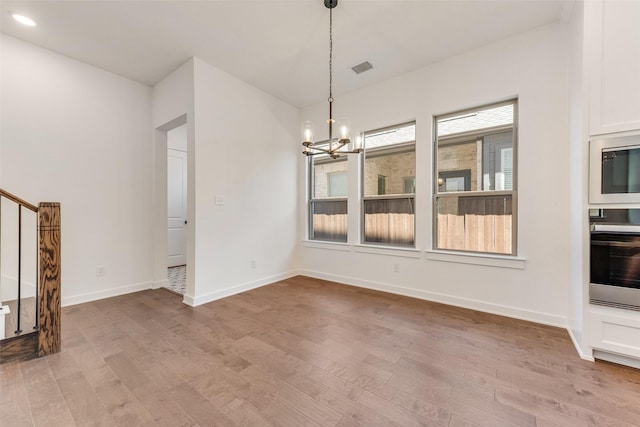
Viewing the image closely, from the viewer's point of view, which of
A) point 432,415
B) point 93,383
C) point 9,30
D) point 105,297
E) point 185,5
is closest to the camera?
point 432,415

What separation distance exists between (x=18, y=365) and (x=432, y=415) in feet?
9.96

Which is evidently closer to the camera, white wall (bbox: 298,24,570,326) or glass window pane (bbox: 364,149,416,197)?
white wall (bbox: 298,24,570,326)

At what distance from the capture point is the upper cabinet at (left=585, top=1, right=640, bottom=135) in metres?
1.89

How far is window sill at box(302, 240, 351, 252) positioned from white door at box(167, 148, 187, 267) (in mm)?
2954

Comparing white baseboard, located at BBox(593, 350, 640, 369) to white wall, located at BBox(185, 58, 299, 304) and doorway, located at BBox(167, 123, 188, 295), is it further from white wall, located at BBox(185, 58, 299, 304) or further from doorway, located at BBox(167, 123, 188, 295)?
doorway, located at BBox(167, 123, 188, 295)

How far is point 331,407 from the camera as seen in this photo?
5.19ft

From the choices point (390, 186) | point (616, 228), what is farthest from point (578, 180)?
point (390, 186)

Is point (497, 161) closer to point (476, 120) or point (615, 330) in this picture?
point (476, 120)

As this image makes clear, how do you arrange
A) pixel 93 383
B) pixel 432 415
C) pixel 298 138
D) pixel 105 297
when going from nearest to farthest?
pixel 432 415 → pixel 93 383 → pixel 105 297 → pixel 298 138

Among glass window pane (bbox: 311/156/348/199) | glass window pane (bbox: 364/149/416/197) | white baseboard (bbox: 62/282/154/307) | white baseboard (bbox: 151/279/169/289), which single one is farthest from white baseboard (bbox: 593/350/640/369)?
white baseboard (bbox: 62/282/154/307)

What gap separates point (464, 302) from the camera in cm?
318

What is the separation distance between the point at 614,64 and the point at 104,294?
5909mm

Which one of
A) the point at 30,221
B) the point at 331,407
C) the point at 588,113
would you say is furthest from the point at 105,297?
the point at 588,113

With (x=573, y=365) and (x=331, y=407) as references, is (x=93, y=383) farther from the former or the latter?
(x=573, y=365)
